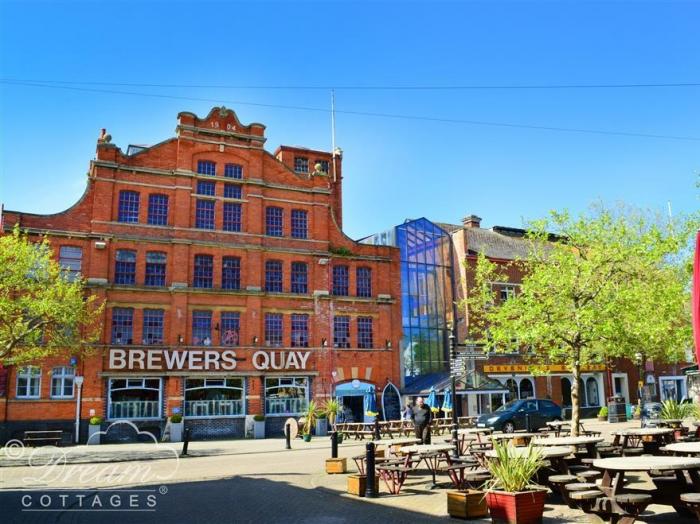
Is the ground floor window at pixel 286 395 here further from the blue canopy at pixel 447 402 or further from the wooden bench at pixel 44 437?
the wooden bench at pixel 44 437

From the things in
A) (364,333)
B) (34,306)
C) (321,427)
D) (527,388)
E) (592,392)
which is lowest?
(321,427)

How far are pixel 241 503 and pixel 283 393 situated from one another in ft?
71.8

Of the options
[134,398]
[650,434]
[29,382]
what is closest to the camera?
[650,434]

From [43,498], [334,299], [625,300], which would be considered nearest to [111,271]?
[334,299]

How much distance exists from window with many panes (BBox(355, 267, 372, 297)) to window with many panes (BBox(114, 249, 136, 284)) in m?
12.8

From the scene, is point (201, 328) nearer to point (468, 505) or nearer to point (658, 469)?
point (468, 505)

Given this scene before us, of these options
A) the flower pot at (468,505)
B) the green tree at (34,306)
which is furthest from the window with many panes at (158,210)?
the flower pot at (468,505)

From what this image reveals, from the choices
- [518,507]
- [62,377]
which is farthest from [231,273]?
[518,507]

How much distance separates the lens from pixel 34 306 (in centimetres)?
2350

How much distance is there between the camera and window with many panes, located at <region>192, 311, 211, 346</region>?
32750 millimetres

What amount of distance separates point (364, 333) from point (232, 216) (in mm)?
A: 10249

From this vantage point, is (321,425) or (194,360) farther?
(321,425)

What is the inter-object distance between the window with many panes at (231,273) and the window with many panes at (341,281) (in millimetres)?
5852

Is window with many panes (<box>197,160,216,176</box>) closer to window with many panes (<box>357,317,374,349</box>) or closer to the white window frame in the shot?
window with many panes (<box>357,317,374,349</box>)
